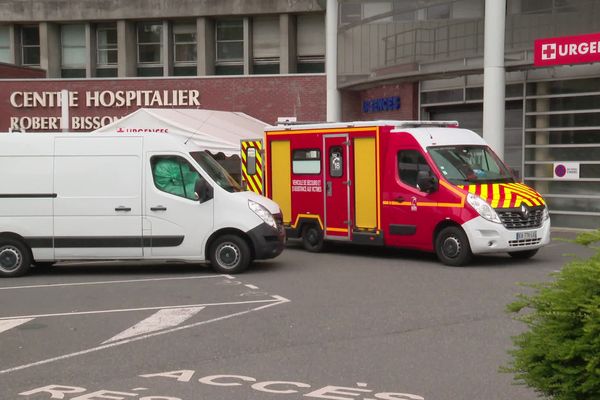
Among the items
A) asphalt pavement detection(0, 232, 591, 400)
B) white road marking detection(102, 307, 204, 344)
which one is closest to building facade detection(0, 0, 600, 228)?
asphalt pavement detection(0, 232, 591, 400)

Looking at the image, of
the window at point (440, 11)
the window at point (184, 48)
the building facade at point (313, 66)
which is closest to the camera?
the building facade at point (313, 66)

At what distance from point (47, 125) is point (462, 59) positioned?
15063 millimetres

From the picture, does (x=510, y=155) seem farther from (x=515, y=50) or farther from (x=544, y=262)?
(x=544, y=262)

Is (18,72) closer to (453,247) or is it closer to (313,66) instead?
(313,66)

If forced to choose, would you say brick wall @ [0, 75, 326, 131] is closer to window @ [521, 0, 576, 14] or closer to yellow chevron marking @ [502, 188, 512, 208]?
window @ [521, 0, 576, 14]

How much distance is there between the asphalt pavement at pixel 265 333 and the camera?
20.7 ft

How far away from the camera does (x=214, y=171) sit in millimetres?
13242

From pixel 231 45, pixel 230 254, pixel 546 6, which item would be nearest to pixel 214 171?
pixel 230 254

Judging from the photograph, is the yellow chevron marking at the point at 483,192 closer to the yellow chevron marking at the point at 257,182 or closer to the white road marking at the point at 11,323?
the yellow chevron marking at the point at 257,182

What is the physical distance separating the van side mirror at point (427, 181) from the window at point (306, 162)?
2564 mm

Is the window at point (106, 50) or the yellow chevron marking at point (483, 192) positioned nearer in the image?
the yellow chevron marking at point (483, 192)

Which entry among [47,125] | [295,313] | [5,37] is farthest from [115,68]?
[295,313]

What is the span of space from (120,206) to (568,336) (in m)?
10.1

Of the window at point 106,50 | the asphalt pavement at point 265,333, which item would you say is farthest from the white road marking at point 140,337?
the window at point 106,50
